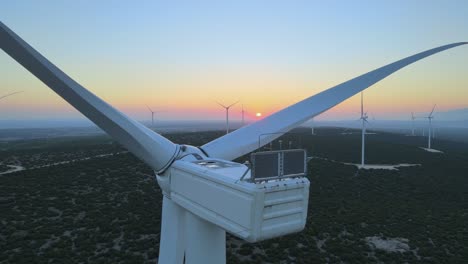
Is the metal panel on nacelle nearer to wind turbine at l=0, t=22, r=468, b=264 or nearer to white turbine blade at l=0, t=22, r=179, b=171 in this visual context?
wind turbine at l=0, t=22, r=468, b=264

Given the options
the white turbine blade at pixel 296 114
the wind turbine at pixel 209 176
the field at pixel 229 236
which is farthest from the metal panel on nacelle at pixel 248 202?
the field at pixel 229 236

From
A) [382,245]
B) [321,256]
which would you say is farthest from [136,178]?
[382,245]

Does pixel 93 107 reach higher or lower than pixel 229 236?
higher

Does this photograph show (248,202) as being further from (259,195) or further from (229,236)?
(229,236)

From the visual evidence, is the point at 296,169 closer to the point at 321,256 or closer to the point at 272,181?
the point at 272,181

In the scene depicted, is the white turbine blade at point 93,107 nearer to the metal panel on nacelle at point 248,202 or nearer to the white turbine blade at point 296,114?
the metal panel on nacelle at point 248,202

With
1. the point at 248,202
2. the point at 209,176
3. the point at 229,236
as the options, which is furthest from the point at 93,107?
the point at 229,236

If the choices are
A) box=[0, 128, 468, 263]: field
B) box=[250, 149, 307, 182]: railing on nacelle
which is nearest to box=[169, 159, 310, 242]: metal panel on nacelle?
box=[250, 149, 307, 182]: railing on nacelle
